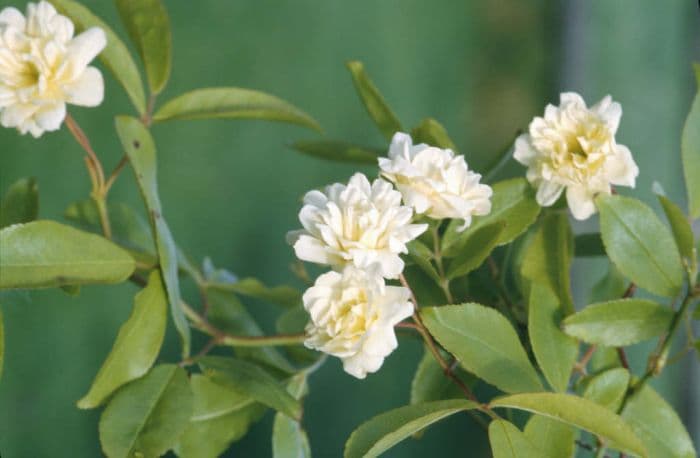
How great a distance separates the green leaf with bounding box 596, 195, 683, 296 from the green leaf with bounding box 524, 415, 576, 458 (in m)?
0.12

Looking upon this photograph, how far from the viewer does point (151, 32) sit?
2.09 ft

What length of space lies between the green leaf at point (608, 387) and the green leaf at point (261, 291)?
30 centimetres

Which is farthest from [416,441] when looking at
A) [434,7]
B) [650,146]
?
[434,7]

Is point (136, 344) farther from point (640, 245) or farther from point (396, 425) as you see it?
point (640, 245)

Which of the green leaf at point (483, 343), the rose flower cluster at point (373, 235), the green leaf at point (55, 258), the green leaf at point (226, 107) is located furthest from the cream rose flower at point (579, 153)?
the green leaf at point (55, 258)

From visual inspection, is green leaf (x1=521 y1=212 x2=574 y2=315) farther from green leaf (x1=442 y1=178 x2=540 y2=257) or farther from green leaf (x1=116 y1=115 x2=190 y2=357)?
green leaf (x1=116 y1=115 x2=190 y2=357)

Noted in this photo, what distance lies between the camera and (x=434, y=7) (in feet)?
4.63

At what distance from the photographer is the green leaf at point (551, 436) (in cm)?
55

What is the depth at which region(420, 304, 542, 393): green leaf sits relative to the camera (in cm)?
54

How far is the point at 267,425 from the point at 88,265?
765 millimetres

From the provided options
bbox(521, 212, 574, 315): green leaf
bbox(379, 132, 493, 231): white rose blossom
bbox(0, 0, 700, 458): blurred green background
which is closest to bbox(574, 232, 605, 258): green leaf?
bbox(521, 212, 574, 315): green leaf

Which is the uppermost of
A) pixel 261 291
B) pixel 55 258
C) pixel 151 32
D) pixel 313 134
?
pixel 151 32

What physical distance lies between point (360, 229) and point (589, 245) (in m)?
0.28

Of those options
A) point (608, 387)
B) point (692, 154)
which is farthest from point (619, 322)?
point (692, 154)
